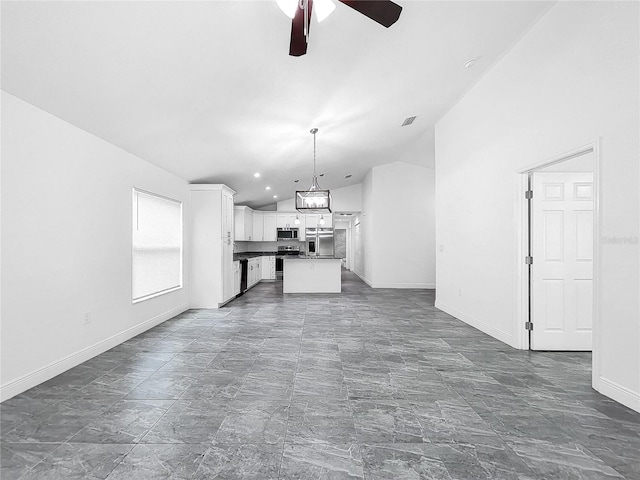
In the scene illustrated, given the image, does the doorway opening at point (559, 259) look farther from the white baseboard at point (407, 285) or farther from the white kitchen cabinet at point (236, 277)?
the white kitchen cabinet at point (236, 277)

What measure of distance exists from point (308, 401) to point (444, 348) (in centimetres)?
195

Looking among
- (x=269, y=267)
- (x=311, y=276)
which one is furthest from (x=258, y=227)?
(x=311, y=276)

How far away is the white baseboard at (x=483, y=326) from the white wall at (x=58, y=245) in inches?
181

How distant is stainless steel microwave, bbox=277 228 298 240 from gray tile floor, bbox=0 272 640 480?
693 centimetres

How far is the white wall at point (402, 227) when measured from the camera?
8.45 m

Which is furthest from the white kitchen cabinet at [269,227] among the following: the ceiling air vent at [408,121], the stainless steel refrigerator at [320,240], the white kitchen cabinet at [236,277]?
the ceiling air vent at [408,121]

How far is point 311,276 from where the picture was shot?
775 centimetres

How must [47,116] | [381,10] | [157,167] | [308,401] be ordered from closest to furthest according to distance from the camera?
[381,10] → [308,401] → [47,116] → [157,167]

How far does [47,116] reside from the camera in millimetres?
2668

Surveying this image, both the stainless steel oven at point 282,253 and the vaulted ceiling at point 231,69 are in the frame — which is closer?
the vaulted ceiling at point 231,69

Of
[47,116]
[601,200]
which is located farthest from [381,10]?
[47,116]

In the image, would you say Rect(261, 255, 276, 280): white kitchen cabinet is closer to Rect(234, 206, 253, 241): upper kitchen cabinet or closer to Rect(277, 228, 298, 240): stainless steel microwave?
Rect(277, 228, 298, 240): stainless steel microwave

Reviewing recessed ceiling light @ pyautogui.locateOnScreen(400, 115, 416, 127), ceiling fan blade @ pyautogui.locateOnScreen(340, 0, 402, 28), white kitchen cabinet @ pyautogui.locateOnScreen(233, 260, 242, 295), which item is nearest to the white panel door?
recessed ceiling light @ pyautogui.locateOnScreen(400, 115, 416, 127)

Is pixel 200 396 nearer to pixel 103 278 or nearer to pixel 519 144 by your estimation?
pixel 103 278
